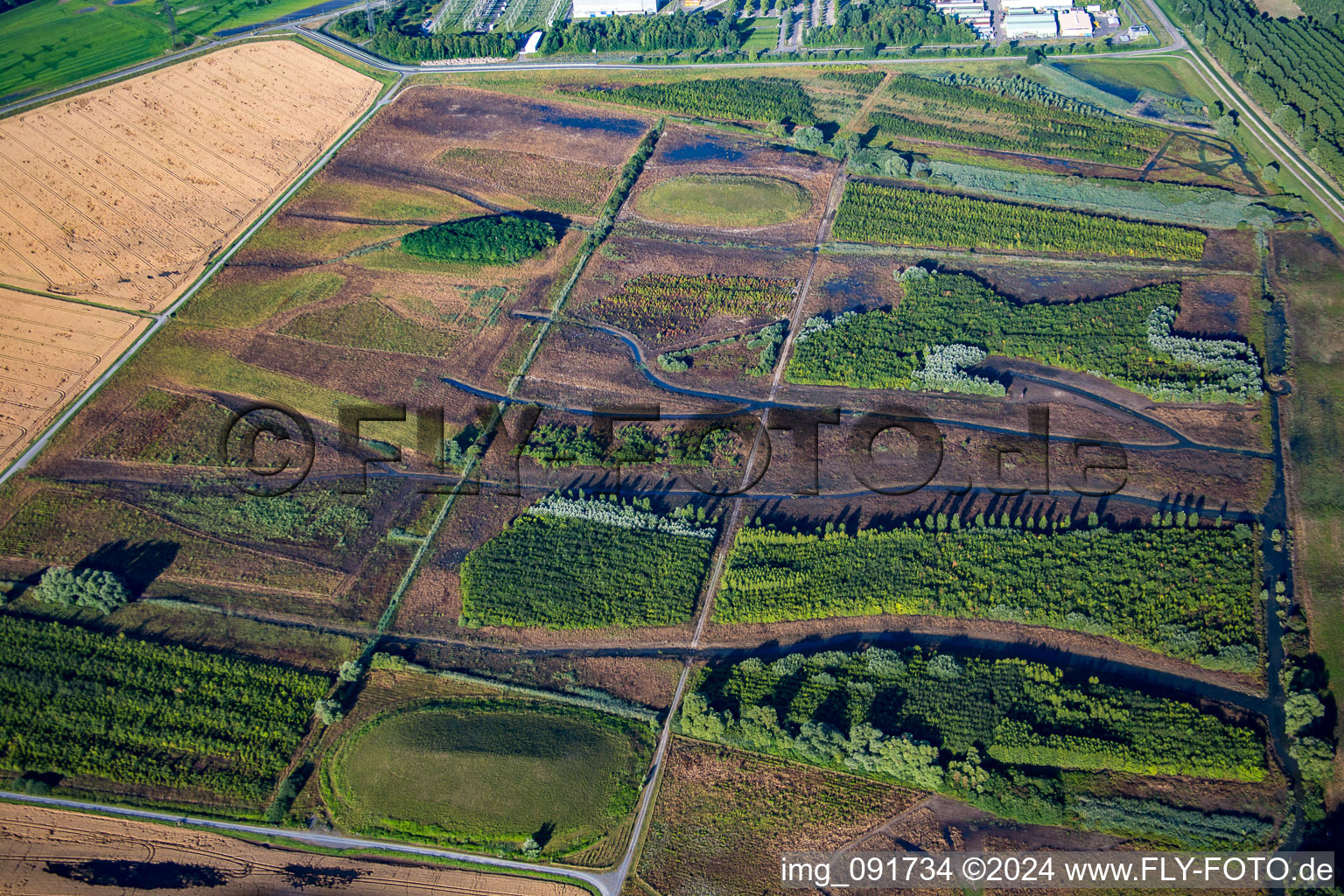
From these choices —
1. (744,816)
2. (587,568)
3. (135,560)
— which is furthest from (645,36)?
(744,816)

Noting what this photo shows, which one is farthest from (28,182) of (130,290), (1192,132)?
(1192,132)

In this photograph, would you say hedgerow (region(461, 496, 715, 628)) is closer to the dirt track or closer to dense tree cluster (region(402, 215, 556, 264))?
the dirt track

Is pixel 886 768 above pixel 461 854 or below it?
above

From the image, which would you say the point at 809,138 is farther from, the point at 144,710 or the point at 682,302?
the point at 144,710

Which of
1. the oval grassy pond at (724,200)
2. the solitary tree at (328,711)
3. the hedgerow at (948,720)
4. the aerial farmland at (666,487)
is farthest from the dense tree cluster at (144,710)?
the oval grassy pond at (724,200)

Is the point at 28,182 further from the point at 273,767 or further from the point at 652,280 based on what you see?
the point at 273,767

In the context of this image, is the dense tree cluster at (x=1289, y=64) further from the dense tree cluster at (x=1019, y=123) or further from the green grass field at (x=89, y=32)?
the green grass field at (x=89, y=32)
